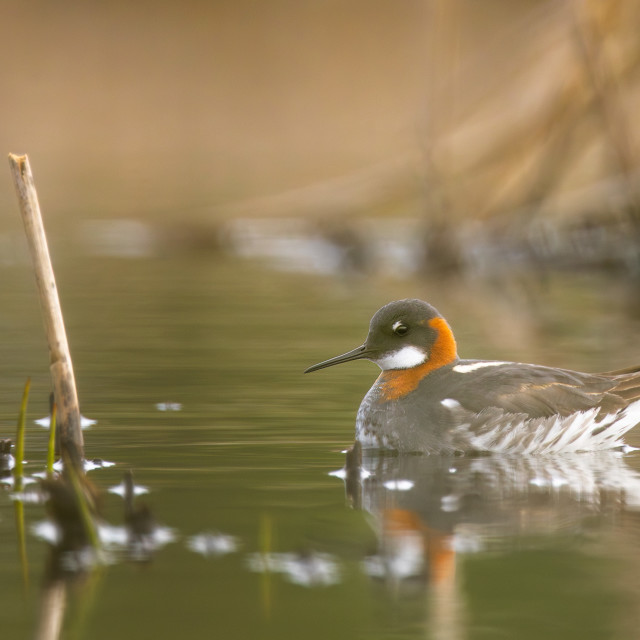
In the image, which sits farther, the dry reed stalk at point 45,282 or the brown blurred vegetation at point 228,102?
the brown blurred vegetation at point 228,102

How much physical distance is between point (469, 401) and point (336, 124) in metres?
28.9

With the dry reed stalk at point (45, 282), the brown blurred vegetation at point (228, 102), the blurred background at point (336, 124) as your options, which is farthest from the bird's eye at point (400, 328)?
the brown blurred vegetation at point (228, 102)

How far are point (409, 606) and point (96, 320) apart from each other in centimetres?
784

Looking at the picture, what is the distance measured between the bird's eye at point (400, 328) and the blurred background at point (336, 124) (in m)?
6.88

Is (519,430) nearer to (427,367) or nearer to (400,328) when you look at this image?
(427,367)

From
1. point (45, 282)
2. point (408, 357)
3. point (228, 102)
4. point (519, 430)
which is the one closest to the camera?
point (45, 282)

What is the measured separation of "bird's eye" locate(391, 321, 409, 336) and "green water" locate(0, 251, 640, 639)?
600 mm

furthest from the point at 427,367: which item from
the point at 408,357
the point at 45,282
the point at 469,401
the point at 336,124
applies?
the point at 336,124

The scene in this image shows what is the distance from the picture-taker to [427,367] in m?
7.76

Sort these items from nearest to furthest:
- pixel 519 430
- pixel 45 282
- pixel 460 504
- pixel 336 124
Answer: pixel 460 504 → pixel 45 282 → pixel 519 430 → pixel 336 124

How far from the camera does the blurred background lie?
15461 millimetres

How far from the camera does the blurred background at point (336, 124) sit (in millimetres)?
15461

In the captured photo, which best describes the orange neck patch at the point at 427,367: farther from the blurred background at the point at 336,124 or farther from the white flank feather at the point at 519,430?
the blurred background at the point at 336,124

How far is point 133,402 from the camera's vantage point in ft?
27.4
